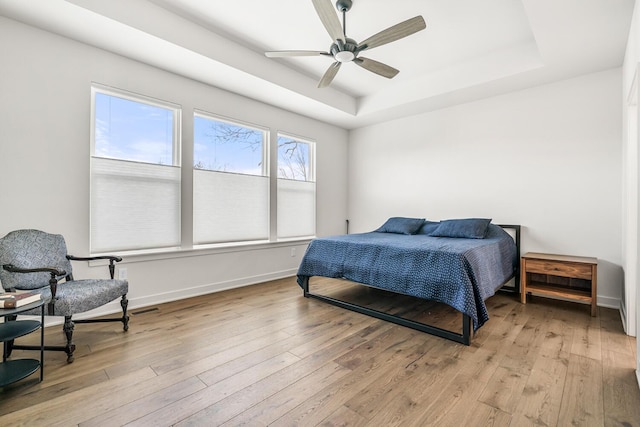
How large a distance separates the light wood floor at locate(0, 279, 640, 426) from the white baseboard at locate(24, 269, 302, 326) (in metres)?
0.20

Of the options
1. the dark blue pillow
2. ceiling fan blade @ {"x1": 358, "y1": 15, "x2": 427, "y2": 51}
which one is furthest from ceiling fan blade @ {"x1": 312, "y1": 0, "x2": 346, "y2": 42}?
the dark blue pillow

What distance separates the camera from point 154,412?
1577 mm

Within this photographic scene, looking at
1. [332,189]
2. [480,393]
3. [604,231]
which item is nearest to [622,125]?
[604,231]

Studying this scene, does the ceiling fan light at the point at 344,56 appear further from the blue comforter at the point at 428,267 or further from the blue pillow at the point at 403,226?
the blue pillow at the point at 403,226

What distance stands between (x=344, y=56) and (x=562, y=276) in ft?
10.9

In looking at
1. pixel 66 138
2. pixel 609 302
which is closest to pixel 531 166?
pixel 609 302

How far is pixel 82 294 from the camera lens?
220 centimetres

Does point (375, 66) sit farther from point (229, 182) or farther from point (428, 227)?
point (428, 227)

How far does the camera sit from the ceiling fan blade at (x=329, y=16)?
2.08 m

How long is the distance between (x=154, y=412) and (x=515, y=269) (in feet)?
13.1

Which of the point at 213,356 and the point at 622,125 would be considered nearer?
the point at 213,356

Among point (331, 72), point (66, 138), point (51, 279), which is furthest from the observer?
point (331, 72)

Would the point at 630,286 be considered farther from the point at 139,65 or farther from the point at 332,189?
the point at 139,65

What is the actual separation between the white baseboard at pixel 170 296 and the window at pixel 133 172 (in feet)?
1.85
